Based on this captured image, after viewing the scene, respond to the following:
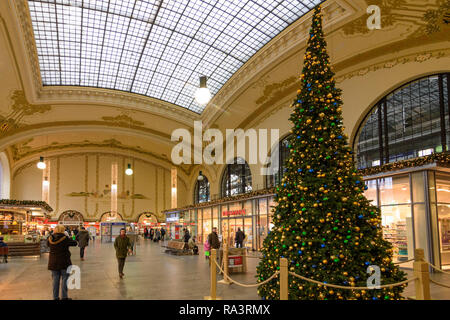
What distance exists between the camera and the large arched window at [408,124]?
1265cm

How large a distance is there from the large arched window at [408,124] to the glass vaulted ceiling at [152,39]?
5313 mm

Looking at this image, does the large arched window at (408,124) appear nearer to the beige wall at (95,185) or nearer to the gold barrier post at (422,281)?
the gold barrier post at (422,281)

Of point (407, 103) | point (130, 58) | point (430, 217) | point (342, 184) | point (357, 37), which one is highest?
point (130, 58)

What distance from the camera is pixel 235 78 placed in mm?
21266

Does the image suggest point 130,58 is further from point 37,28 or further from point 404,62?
point 404,62

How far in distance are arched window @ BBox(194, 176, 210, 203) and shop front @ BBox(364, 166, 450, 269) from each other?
23022 mm

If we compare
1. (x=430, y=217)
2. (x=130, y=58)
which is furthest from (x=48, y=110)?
(x=430, y=217)

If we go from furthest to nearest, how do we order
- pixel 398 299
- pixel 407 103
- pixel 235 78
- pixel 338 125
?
pixel 235 78 → pixel 407 103 → pixel 338 125 → pixel 398 299

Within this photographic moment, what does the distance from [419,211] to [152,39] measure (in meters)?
15.6

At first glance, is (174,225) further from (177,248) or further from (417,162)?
(417,162)

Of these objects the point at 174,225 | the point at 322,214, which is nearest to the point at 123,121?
the point at 174,225

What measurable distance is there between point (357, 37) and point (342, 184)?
36.5 ft

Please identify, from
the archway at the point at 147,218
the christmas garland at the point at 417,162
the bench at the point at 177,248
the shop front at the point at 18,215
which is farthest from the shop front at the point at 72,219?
the christmas garland at the point at 417,162
